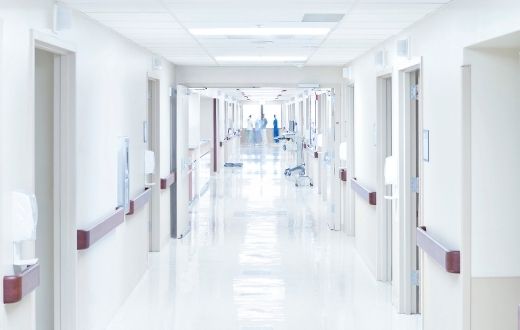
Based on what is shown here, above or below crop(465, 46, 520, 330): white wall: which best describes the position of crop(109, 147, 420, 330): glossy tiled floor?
below

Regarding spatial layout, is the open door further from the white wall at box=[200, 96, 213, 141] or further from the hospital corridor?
the white wall at box=[200, 96, 213, 141]

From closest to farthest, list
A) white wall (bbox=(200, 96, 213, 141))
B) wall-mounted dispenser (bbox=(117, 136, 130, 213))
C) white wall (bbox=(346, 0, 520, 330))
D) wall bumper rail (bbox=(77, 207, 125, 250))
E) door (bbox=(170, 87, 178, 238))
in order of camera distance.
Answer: white wall (bbox=(346, 0, 520, 330)) < wall bumper rail (bbox=(77, 207, 125, 250)) < wall-mounted dispenser (bbox=(117, 136, 130, 213)) < door (bbox=(170, 87, 178, 238)) < white wall (bbox=(200, 96, 213, 141))

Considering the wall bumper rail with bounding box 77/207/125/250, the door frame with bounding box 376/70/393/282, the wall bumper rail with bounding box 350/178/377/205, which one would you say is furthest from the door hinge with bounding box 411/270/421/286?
the wall bumper rail with bounding box 77/207/125/250

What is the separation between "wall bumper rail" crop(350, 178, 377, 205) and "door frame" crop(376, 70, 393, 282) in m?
0.18

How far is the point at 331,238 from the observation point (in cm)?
1025

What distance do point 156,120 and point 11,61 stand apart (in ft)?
17.8

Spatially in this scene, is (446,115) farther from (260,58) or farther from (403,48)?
(260,58)

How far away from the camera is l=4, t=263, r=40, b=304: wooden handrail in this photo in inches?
140

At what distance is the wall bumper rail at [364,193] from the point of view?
7.77 m

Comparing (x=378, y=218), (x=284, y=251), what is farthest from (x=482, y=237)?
(x=284, y=251)

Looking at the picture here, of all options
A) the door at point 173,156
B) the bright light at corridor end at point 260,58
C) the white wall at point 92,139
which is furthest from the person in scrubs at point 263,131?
the white wall at point 92,139

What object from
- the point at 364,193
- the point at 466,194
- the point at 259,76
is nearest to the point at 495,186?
the point at 466,194

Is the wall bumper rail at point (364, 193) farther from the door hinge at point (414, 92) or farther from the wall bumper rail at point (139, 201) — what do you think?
the wall bumper rail at point (139, 201)

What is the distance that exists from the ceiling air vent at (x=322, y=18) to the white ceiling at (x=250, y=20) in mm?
54
